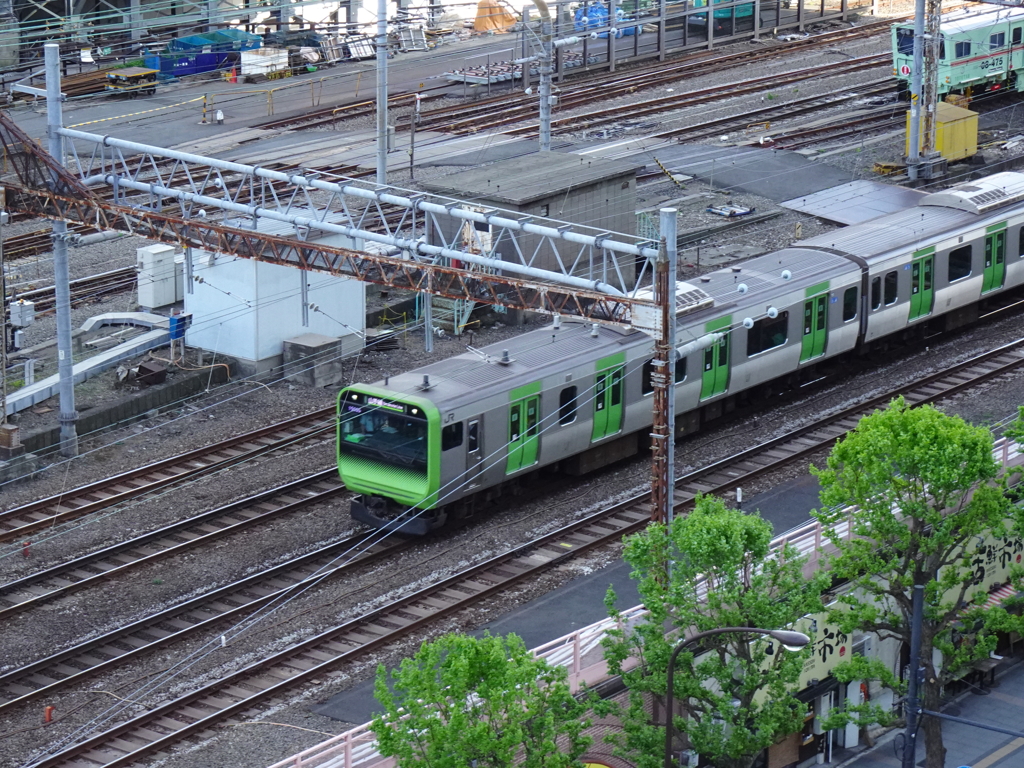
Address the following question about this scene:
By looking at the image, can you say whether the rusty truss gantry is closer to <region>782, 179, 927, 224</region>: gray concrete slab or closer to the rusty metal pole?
the rusty metal pole

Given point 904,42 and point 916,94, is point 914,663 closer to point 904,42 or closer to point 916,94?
point 916,94

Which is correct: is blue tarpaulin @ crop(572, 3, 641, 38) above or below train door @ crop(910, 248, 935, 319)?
above

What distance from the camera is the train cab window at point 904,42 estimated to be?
198ft

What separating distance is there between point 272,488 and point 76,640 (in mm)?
6310

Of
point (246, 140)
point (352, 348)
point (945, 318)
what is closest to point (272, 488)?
point (352, 348)

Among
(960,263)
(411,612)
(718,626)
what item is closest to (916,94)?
(960,263)

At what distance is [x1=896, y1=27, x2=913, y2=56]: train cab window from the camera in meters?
60.3

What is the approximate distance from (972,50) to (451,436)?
3860 cm

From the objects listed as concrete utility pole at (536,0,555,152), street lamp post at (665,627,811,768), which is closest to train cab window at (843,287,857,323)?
concrete utility pole at (536,0,555,152)

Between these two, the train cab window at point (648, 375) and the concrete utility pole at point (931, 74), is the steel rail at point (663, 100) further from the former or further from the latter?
the train cab window at point (648, 375)

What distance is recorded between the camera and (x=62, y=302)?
3256 cm

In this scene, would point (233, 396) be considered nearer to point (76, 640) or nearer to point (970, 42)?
point (76, 640)

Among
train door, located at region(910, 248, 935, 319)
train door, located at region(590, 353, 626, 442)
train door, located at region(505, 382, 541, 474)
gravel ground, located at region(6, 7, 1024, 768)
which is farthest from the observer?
train door, located at region(910, 248, 935, 319)

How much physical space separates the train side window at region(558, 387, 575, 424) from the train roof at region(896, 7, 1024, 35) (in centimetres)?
3478
